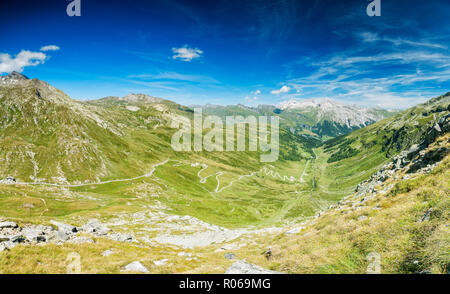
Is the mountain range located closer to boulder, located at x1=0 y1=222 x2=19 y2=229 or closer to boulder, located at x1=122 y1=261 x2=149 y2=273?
boulder, located at x1=0 y1=222 x2=19 y2=229

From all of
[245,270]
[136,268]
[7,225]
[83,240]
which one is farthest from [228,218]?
[245,270]

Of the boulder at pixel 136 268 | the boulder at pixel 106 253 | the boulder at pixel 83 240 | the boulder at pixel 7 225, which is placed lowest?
the boulder at pixel 83 240

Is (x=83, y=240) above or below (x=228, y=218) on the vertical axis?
above

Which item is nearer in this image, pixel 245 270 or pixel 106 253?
pixel 245 270

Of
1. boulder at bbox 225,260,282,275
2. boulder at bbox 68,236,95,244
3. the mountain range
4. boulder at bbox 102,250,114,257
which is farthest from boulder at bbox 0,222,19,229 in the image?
boulder at bbox 225,260,282,275

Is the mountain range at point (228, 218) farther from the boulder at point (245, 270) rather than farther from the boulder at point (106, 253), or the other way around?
the boulder at point (245, 270)

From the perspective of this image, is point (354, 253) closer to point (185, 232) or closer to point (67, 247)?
point (67, 247)

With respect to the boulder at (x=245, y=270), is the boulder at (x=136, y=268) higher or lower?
lower

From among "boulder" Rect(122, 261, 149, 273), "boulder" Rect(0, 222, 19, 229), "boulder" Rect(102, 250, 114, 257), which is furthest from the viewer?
"boulder" Rect(0, 222, 19, 229)

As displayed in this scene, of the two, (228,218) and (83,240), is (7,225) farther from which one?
(228,218)

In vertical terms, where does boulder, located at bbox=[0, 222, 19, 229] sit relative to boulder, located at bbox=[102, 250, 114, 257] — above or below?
above

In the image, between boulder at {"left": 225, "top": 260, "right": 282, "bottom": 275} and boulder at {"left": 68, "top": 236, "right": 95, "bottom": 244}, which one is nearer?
boulder at {"left": 225, "top": 260, "right": 282, "bottom": 275}

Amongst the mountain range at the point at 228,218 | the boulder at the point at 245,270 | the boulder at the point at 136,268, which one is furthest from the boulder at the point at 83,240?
the boulder at the point at 245,270
